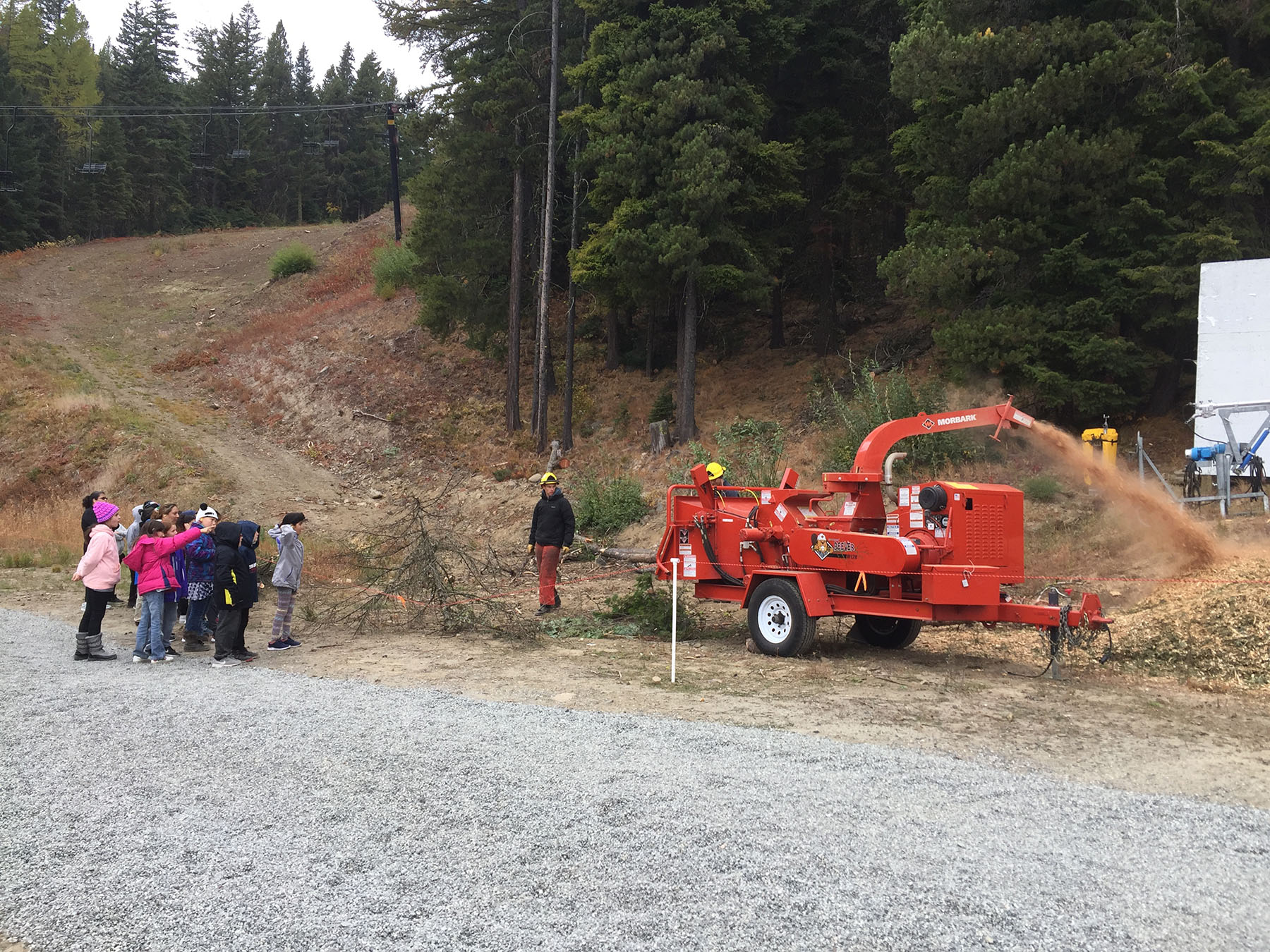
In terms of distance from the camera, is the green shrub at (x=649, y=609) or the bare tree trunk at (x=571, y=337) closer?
the green shrub at (x=649, y=609)

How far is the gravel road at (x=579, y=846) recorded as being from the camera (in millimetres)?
4219

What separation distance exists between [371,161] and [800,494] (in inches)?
3394

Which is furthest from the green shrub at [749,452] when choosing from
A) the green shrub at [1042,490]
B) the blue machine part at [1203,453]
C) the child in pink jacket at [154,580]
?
the child in pink jacket at [154,580]

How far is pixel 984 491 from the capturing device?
10.1 meters

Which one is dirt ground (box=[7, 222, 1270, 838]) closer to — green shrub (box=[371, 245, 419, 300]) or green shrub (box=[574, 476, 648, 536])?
green shrub (box=[574, 476, 648, 536])

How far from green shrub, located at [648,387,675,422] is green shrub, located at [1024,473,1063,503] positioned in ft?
38.5

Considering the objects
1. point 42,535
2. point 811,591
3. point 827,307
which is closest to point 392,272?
point 827,307

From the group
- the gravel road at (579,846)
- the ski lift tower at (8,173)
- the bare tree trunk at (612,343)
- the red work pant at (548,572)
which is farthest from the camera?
the ski lift tower at (8,173)

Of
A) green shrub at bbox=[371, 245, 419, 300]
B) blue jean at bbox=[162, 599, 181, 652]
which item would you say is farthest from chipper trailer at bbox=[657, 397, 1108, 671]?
green shrub at bbox=[371, 245, 419, 300]

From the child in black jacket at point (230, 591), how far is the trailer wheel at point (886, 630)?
7.05 m

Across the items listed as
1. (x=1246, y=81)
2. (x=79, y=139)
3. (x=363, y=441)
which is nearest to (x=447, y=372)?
(x=363, y=441)

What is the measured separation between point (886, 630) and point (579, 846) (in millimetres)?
7540

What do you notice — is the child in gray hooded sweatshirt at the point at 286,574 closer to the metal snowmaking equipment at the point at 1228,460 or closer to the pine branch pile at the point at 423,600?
the pine branch pile at the point at 423,600

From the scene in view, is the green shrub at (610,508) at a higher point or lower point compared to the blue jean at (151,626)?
higher
